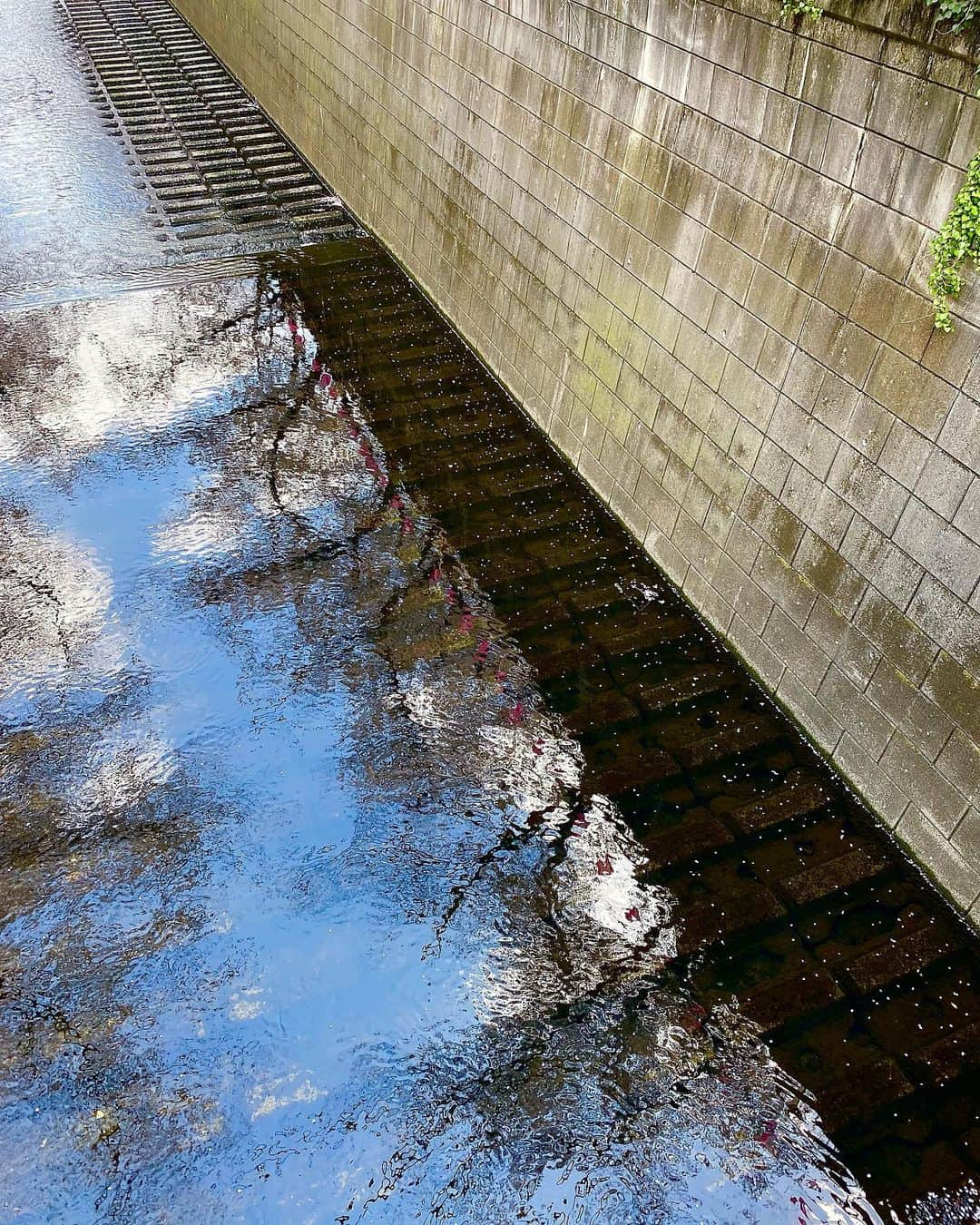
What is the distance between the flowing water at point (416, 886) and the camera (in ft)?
10.2

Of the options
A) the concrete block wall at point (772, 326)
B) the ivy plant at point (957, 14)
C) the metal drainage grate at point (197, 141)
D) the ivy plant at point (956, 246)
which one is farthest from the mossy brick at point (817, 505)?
the metal drainage grate at point (197, 141)

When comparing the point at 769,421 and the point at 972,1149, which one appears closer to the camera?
the point at 972,1149

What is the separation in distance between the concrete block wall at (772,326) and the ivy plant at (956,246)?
8cm

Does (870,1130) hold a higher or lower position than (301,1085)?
higher

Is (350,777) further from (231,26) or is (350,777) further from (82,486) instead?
(231,26)

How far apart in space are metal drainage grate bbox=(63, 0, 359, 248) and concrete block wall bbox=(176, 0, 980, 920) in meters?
3.06

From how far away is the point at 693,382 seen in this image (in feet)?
16.5

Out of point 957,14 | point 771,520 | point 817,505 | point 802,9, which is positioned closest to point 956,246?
point 957,14

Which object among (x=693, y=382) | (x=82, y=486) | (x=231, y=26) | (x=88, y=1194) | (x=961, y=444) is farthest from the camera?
(x=231, y=26)

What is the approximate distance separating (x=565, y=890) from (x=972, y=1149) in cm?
162

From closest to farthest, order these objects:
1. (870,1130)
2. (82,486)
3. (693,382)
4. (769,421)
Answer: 1. (870,1130)
2. (769,421)
3. (693,382)
4. (82,486)

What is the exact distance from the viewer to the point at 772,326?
4453 millimetres

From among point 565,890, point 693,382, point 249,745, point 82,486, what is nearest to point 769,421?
point 693,382

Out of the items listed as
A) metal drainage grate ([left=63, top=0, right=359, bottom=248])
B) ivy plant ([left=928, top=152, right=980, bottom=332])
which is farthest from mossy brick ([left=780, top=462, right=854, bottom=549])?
metal drainage grate ([left=63, top=0, right=359, bottom=248])
